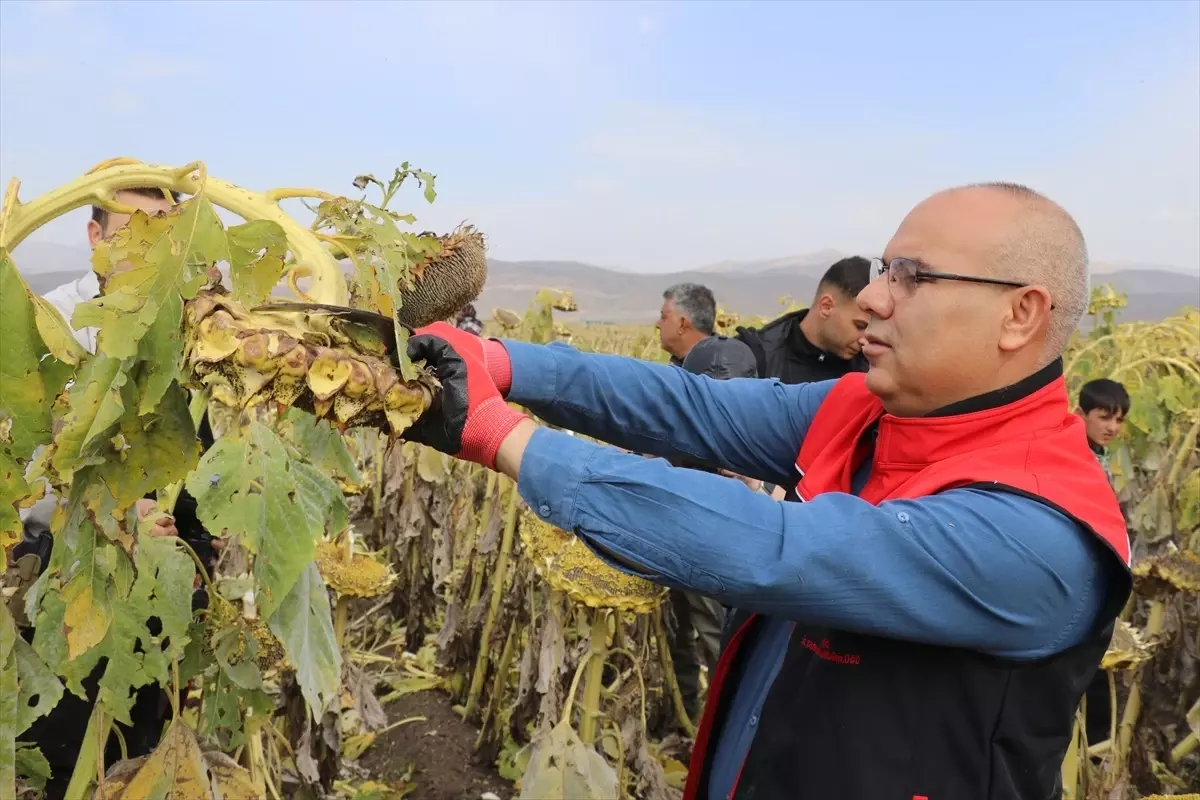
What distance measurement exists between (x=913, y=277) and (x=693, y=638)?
3771mm

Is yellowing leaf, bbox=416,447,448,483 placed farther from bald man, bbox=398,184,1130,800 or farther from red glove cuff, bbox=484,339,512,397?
bald man, bbox=398,184,1130,800

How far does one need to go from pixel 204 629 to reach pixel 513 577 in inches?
94.9

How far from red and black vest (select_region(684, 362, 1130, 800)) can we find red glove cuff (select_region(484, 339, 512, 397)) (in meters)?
0.74

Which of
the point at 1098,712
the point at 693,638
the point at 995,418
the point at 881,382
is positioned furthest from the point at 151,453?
the point at 1098,712

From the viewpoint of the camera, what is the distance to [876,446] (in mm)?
1639

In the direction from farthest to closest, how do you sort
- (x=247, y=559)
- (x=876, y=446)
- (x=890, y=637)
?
(x=247, y=559) → (x=876, y=446) → (x=890, y=637)

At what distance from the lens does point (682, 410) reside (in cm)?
198

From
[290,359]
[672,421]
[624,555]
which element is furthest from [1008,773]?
[290,359]

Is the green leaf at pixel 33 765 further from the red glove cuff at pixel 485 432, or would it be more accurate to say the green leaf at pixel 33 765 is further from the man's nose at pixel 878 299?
the man's nose at pixel 878 299

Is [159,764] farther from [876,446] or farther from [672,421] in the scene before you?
[876,446]

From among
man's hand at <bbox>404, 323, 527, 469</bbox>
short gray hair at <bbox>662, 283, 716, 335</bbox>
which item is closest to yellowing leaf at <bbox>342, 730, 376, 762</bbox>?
short gray hair at <bbox>662, 283, 716, 335</bbox>

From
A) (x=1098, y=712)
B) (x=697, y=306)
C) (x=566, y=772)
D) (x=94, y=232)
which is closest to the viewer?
(x=94, y=232)

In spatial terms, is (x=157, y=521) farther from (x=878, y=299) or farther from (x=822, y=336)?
(x=822, y=336)

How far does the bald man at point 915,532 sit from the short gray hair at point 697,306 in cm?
353
